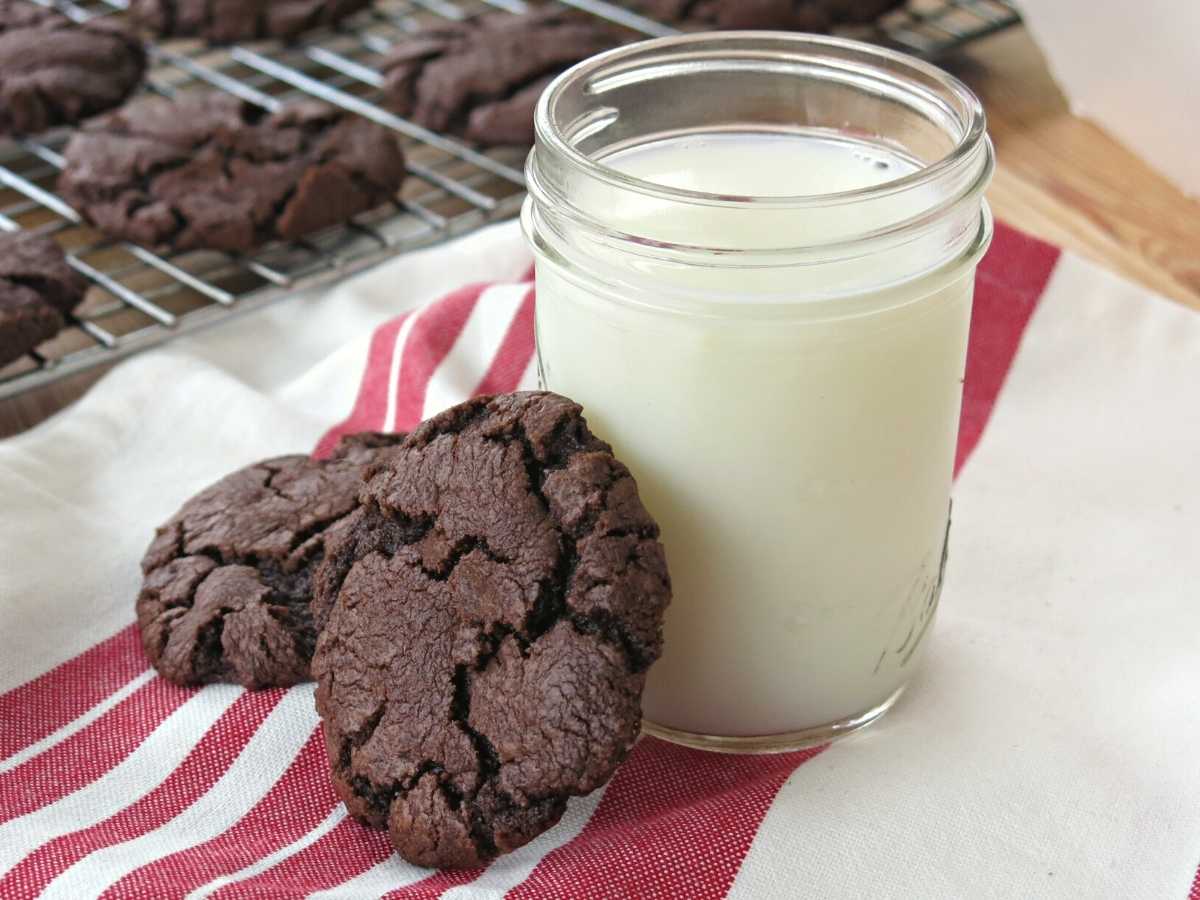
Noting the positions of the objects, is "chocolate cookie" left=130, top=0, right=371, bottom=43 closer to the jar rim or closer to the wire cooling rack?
the wire cooling rack

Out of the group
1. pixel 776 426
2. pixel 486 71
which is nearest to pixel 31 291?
pixel 486 71

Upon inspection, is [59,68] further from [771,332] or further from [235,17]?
[771,332]

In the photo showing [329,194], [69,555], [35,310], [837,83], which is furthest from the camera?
[329,194]

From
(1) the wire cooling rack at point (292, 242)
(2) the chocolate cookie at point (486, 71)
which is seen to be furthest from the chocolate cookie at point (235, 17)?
(2) the chocolate cookie at point (486, 71)

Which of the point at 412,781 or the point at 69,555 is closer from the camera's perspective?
the point at 412,781

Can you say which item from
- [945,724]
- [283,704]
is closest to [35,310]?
[283,704]

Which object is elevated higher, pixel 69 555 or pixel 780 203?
pixel 780 203

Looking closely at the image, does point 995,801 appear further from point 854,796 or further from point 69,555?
point 69,555

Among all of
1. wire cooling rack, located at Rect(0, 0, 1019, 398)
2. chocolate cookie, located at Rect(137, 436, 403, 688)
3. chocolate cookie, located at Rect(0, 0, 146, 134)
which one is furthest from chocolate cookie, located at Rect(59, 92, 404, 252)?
chocolate cookie, located at Rect(137, 436, 403, 688)
